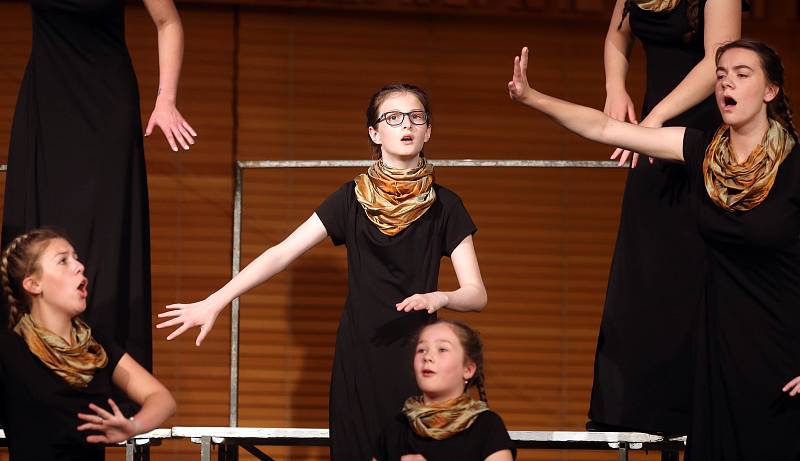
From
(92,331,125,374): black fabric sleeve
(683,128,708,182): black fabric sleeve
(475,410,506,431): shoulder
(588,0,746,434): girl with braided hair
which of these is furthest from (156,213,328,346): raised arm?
(683,128,708,182): black fabric sleeve

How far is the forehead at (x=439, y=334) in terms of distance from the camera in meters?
3.19

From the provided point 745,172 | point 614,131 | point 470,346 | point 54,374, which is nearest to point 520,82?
point 614,131

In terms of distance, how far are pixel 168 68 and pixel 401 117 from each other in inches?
26.4

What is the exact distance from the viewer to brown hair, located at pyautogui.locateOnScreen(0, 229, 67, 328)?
10.0ft

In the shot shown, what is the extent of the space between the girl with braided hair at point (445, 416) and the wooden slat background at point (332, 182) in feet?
8.73

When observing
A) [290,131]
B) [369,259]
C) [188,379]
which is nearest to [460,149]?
[290,131]

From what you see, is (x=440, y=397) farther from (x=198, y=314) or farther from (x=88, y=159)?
(x=88, y=159)

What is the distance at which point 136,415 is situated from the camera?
2930 mm

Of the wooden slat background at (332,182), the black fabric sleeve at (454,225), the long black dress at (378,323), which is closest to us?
the long black dress at (378,323)

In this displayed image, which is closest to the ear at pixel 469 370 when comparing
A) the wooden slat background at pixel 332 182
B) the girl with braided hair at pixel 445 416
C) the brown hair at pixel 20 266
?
the girl with braided hair at pixel 445 416

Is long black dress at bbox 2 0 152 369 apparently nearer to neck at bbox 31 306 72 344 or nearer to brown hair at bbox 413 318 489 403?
neck at bbox 31 306 72 344

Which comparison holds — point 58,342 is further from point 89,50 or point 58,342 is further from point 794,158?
point 794,158

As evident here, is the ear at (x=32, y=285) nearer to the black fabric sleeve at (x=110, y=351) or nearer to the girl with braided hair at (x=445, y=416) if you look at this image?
the black fabric sleeve at (x=110, y=351)

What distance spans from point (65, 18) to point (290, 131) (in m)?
2.47
